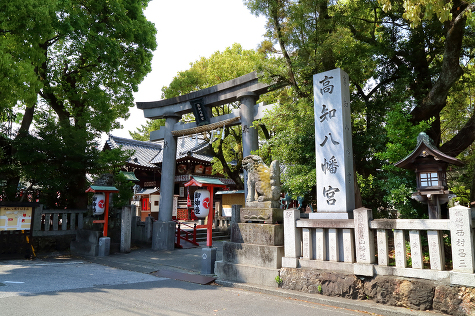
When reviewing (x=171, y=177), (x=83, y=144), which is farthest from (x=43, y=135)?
(x=171, y=177)

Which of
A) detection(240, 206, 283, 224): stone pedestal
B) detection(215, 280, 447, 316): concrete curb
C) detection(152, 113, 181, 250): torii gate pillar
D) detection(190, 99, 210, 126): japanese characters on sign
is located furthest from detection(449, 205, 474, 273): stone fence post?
detection(152, 113, 181, 250): torii gate pillar

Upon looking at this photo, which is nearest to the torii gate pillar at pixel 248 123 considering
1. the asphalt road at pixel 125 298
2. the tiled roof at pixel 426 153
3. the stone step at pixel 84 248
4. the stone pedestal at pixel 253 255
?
the stone pedestal at pixel 253 255

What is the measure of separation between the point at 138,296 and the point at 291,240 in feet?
11.8

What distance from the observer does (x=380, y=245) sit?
6125mm

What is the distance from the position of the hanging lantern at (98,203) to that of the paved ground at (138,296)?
293 cm

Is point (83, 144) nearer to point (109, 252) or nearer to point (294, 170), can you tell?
point (109, 252)

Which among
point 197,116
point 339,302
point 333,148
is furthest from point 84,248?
point 333,148

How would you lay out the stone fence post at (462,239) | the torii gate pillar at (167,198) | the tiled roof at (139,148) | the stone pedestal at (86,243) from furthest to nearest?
the tiled roof at (139,148), the torii gate pillar at (167,198), the stone pedestal at (86,243), the stone fence post at (462,239)

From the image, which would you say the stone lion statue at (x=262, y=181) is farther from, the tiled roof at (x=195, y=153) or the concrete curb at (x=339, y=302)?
the tiled roof at (x=195, y=153)

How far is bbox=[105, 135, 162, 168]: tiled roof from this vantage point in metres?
28.8

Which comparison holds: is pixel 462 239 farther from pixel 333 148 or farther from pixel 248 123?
pixel 248 123

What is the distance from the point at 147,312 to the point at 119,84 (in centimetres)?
1245

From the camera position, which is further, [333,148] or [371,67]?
[371,67]

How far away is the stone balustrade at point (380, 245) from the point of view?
17.1 ft
